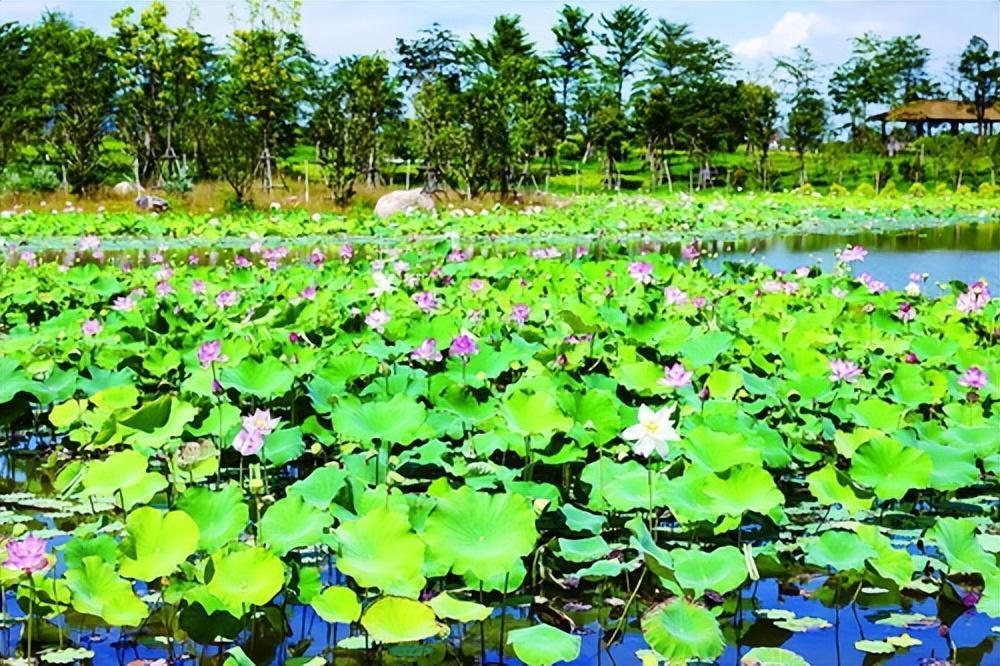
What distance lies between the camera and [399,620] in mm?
1494

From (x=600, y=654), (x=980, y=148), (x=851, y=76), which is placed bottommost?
(x=600, y=654)

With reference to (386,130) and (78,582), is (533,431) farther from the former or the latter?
(386,130)

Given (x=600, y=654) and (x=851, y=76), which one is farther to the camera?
(x=851, y=76)

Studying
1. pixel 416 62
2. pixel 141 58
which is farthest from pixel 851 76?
pixel 141 58

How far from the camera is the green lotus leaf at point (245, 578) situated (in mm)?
1557

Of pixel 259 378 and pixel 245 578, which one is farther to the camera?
pixel 259 378

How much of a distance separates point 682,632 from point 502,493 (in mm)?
548

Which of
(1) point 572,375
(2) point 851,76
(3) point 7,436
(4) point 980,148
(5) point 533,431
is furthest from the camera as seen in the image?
(2) point 851,76

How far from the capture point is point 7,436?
3.21 meters

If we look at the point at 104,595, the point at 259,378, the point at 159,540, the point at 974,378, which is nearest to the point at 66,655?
the point at 104,595

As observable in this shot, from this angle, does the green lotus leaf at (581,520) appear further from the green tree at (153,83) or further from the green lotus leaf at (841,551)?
the green tree at (153,83)

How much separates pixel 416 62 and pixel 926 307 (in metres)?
41.0

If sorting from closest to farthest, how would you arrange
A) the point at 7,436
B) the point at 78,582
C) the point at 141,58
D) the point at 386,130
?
1. the point at 78,582
2. the point at 7,436
3. the point at 141,58
4. the point at 386,130

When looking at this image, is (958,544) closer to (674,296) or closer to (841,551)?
(841,551)
